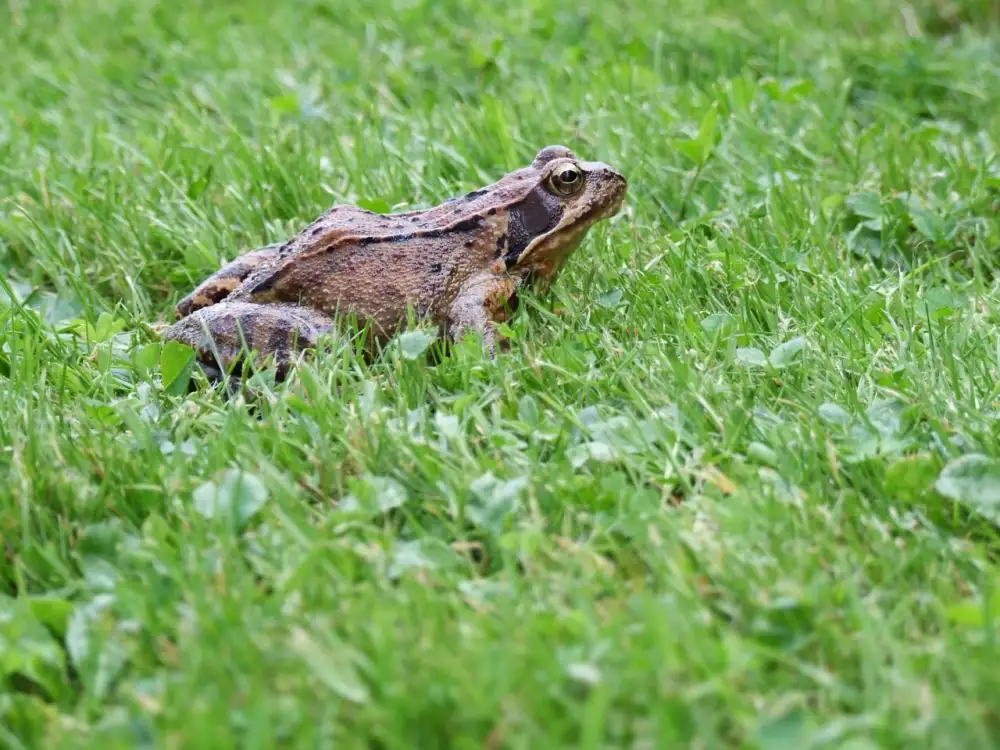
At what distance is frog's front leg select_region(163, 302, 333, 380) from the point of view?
3.30m

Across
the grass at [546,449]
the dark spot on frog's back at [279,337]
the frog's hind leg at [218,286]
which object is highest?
the frog's hind leg at [218,286]

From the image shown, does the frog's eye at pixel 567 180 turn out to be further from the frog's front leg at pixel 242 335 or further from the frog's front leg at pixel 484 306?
the frog's front leg at pixel 242 335

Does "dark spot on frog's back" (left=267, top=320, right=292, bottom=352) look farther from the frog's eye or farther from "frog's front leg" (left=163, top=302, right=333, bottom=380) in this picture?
the frog's eye

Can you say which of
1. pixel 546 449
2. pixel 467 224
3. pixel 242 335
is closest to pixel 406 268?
pixel 467 224

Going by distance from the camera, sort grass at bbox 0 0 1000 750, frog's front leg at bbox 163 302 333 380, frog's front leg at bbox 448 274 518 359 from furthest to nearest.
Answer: frog's front leg at bbox 448 274 518 359 < frog's front leg at bbox 163 302 333 380 < grass at bbox 0 0 1000 750

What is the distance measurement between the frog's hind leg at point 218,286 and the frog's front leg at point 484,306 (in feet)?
2.04

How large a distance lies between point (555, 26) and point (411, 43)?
79 centimetres

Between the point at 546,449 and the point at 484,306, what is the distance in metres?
0.81

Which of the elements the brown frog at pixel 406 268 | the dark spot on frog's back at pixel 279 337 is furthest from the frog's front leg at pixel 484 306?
the dark spot on frog's back at pixel 279 337

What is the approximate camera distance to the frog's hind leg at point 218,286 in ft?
12.0

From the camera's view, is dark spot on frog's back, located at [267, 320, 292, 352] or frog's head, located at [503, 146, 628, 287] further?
frog's head, located at [503, 146, 628, 287]

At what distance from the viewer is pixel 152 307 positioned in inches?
160

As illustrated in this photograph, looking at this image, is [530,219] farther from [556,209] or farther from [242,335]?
[242,335]

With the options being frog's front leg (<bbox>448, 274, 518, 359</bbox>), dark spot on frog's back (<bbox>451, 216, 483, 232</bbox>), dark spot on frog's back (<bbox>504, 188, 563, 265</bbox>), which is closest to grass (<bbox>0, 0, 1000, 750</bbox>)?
frog's front leg (<bbox>448, 274, 518, 359</bbox>)
